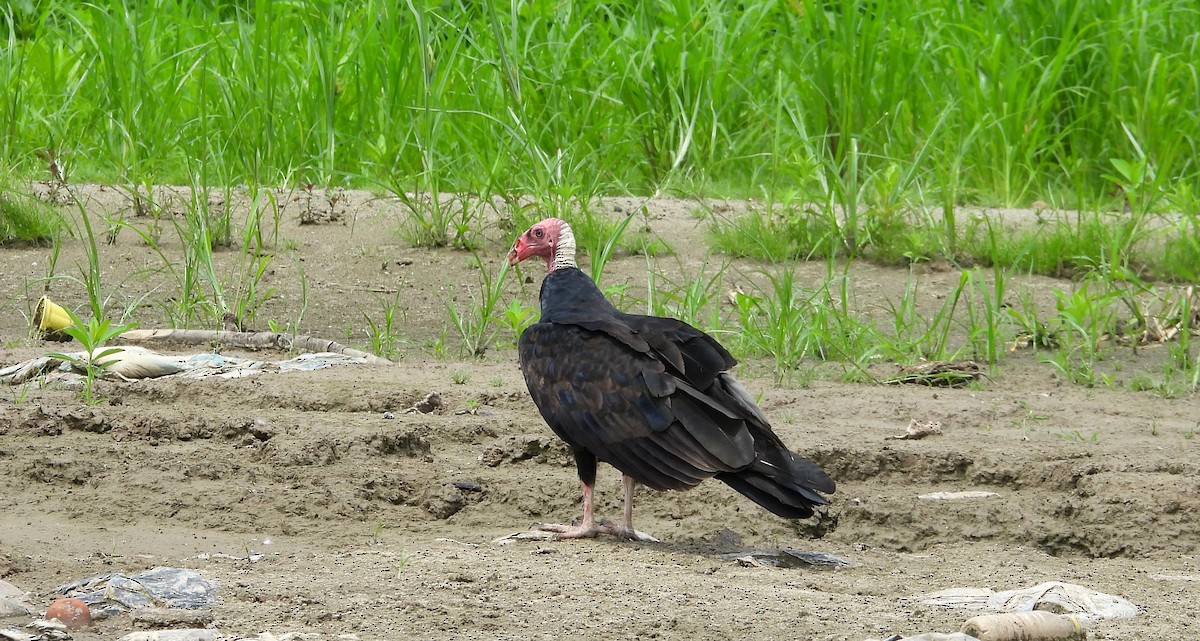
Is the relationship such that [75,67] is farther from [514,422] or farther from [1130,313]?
[1130,313]

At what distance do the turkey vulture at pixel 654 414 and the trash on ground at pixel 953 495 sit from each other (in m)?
0.54

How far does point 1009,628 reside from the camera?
2.80 meters

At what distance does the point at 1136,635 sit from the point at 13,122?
586cm

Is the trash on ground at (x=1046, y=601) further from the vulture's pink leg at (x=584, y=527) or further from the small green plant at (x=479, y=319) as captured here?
the small green plant at (x=479, y=319)

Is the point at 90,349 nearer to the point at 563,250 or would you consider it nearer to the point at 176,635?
the point at 563,250

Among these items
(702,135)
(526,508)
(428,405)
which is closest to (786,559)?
(526,508)

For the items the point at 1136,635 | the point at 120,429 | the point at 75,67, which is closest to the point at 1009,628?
the point at 1136,635

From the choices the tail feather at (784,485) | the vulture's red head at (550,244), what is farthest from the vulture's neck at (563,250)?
the tail feather at (784,485)

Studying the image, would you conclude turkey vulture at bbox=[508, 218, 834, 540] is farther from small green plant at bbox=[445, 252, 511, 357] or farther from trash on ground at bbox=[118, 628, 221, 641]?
small green plant at bbox=[445, 252, 511, 357]

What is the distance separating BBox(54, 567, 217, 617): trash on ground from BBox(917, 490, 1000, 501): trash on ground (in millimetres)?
1936

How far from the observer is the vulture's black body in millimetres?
3455

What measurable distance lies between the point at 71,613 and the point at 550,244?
2255 millimetres

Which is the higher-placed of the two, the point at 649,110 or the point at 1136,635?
the point at 649,110

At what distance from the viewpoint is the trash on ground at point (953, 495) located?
393 centimetres
